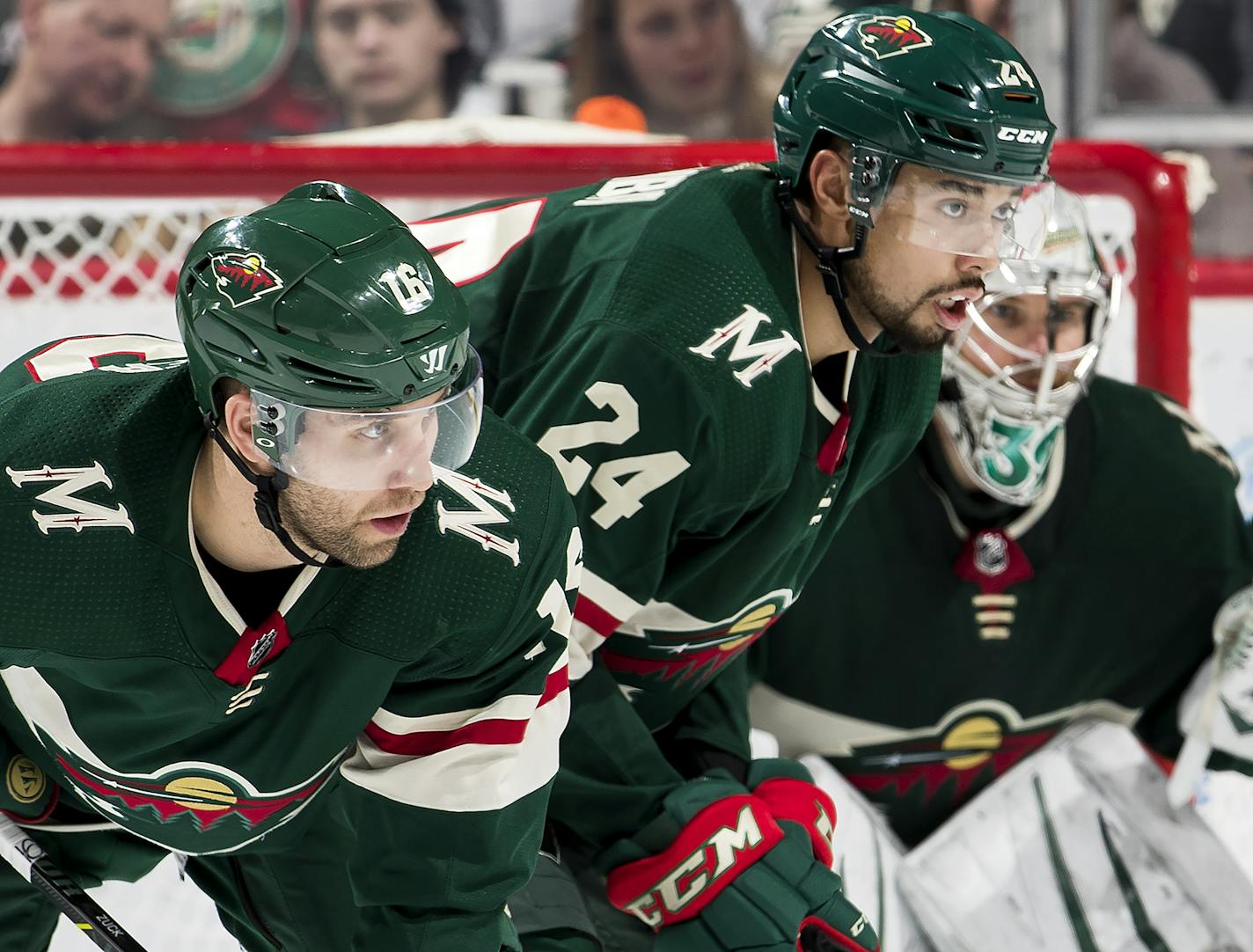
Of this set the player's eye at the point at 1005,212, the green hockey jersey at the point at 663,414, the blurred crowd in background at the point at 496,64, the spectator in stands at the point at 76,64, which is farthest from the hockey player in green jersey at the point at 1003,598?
the spectator in stands at the point at 76,64

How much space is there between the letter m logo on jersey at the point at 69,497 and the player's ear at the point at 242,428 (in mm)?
93

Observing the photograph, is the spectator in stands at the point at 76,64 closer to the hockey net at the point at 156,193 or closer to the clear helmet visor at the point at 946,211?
the hockey net at the point at 156,193

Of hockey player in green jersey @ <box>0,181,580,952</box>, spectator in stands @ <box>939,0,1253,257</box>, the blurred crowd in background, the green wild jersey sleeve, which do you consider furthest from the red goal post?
spectator in stands @ <box>939,0,1253,257</box>

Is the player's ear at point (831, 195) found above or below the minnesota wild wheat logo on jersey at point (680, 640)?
above

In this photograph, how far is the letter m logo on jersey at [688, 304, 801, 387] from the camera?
1.55 m

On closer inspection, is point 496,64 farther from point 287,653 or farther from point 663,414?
point 287,653

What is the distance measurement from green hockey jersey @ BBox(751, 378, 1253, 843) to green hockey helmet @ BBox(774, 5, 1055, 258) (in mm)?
671

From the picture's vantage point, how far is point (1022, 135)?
1597mm

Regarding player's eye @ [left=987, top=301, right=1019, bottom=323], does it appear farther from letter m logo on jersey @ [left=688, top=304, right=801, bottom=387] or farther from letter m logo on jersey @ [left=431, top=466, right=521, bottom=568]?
letter m logo on jersey @ [left=431, top=466, right=521, bottom=568]

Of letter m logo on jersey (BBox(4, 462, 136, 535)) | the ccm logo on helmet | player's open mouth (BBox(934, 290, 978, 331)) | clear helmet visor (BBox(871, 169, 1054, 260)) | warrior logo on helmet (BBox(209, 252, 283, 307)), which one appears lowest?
letter m logo on jersey (BBox(4, 462, 136, 535))

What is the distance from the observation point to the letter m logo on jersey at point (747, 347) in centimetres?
155

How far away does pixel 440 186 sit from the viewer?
8.10 ft

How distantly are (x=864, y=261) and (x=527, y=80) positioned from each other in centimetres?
274

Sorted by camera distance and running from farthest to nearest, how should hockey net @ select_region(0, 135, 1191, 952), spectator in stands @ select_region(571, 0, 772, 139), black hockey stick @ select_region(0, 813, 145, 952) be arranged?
spectator in stands @ select_region(571, 0, 772, 139) → hockey net @ select_region(0, 135, 1191, 952) → black hockey stick @ select_region(0, 813, 145, 952)
